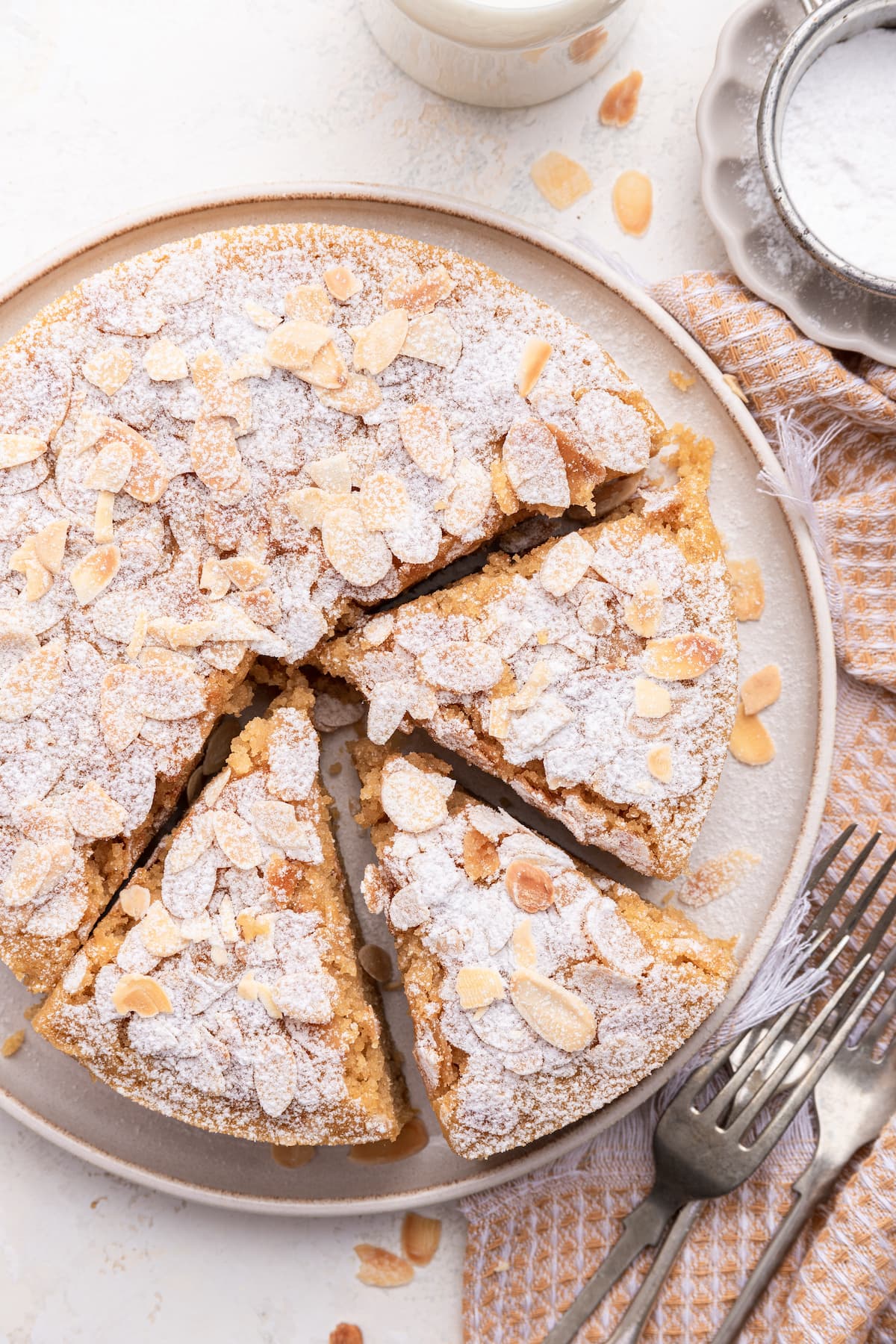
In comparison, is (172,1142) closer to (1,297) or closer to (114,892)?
(114,892)

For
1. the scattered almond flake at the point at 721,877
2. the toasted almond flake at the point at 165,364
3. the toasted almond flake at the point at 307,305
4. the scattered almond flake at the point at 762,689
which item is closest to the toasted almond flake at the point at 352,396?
the toasted almond flake at the point at 307,305

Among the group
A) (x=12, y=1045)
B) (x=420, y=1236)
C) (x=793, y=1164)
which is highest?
(x=793, y=1164)

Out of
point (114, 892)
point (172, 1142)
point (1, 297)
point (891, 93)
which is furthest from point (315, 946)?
point (891, 93)

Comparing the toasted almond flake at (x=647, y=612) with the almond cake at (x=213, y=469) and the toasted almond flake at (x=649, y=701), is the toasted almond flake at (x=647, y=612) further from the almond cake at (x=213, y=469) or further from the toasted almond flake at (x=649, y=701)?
the almond cake at (x=213, y=469)

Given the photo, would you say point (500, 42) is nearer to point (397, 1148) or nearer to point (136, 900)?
point (136, 900)

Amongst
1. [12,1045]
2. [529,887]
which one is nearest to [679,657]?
[529,887]
